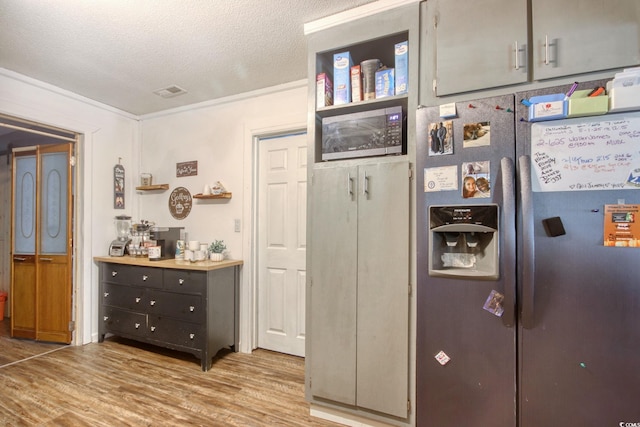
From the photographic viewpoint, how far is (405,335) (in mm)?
1706

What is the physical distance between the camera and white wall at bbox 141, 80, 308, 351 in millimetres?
2971

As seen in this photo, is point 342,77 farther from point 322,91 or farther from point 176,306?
point 176,306

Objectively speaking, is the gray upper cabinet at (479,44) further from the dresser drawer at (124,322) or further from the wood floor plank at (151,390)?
the dresser drawer at (124,322)

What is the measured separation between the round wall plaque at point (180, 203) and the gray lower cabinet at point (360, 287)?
1.99m

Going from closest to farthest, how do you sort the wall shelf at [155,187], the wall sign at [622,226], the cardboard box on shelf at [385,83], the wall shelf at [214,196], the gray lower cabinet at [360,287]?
the wall sign at [622,226]
the gray lower cabinet at [360,287]
the cardboard box on shelf at [385,83]
the wall shelf at [214,196]
the wall shelf at [155,187]

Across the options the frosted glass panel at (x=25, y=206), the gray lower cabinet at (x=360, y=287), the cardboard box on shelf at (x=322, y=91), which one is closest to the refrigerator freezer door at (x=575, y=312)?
the gray lower cabinet at (x=360, y=287)

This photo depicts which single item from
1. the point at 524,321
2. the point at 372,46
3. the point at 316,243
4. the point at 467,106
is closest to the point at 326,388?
the point at 316,243

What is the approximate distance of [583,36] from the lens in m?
1.37

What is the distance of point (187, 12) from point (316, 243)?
5.50 ft

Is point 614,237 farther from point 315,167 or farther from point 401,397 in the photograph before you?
point 315,167

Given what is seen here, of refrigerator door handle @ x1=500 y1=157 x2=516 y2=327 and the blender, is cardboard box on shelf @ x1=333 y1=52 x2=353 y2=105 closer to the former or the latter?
refrigerator door handle @ x1=500 y1=157 x2=516 y2=327

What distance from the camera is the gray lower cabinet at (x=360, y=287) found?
5.67 feet

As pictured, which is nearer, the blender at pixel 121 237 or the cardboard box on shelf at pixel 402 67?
the cardboard box on shelf at pixel 402 67

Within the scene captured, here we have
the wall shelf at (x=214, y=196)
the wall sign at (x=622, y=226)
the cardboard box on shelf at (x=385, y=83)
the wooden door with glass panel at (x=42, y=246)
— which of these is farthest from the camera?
the wooden door with glass panel at (x=42, y=246)
